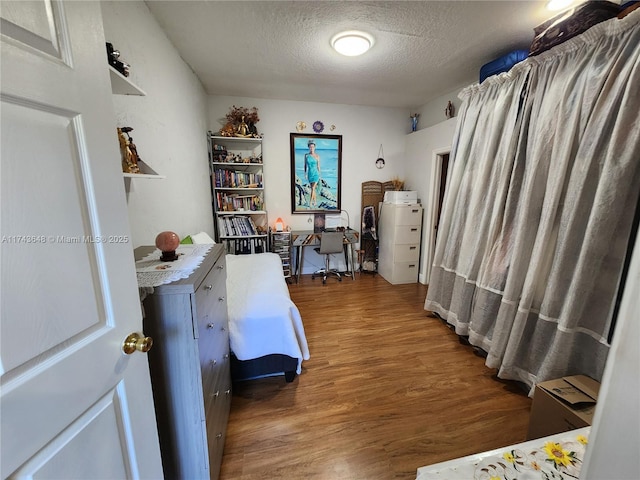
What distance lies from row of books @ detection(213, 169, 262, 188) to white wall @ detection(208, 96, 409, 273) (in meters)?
0.28

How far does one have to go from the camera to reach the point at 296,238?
12.2 feet

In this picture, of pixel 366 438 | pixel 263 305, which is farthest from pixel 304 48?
pixel 366 438

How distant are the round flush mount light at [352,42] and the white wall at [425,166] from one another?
1.44 metres

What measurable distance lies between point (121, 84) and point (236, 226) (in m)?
2.38

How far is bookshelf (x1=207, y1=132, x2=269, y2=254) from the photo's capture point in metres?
3.35

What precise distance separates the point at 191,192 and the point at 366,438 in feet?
7.97

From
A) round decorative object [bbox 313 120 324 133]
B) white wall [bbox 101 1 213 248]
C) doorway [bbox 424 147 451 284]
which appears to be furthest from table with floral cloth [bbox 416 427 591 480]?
round decorative object [bbox 313 120 324 133]

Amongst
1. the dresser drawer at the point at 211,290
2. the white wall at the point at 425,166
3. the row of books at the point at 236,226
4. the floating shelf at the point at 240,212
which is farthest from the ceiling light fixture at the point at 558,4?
the row of books at the point at 236,226

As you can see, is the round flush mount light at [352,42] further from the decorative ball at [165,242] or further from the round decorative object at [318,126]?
the decorative ball at [165,242]

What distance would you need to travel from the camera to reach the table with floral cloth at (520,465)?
0.72 meters

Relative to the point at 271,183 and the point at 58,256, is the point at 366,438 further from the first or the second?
the point at 271,183

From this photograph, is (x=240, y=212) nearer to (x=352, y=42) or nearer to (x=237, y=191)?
(x=237, y=191)

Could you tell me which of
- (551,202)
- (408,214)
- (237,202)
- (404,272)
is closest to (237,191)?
(237,202)

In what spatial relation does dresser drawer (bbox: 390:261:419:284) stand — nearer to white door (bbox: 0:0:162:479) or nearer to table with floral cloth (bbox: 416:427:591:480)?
table with floral cloth (bbox: 416:427:591:480)
